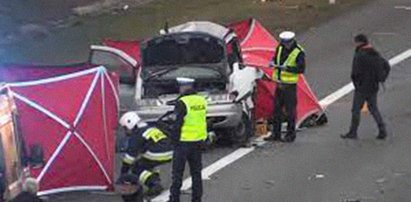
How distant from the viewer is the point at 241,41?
24953mm

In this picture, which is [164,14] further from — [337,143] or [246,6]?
[337,143]

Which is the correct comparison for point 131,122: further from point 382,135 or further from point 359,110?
point 382,135

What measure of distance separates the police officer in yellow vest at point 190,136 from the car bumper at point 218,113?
4.75 m

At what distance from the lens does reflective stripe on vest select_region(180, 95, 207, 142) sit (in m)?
16.5

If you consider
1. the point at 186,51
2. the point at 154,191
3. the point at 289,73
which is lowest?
the point at 154,191

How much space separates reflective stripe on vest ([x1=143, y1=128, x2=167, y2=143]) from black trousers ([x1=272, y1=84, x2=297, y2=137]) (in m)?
Result: 5.22

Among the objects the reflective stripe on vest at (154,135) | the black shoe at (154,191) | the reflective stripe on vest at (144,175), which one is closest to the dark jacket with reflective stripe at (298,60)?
the black shoe at (154,191)

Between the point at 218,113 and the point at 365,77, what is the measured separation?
9.02ft

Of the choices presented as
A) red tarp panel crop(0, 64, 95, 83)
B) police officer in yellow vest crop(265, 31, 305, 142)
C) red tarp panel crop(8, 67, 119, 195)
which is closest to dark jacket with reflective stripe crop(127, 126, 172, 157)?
red tarp panel crop(8, 67, 119, 195)

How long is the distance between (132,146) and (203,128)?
44.6 inches

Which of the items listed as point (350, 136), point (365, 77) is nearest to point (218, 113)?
point (350, 136)

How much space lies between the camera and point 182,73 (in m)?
21.7

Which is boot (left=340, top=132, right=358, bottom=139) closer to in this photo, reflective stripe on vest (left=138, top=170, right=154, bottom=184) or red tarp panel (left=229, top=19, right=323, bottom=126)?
red tarp panel (left=229, top=19, right=323, bottom=126)

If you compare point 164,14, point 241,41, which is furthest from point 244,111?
point 164,14
